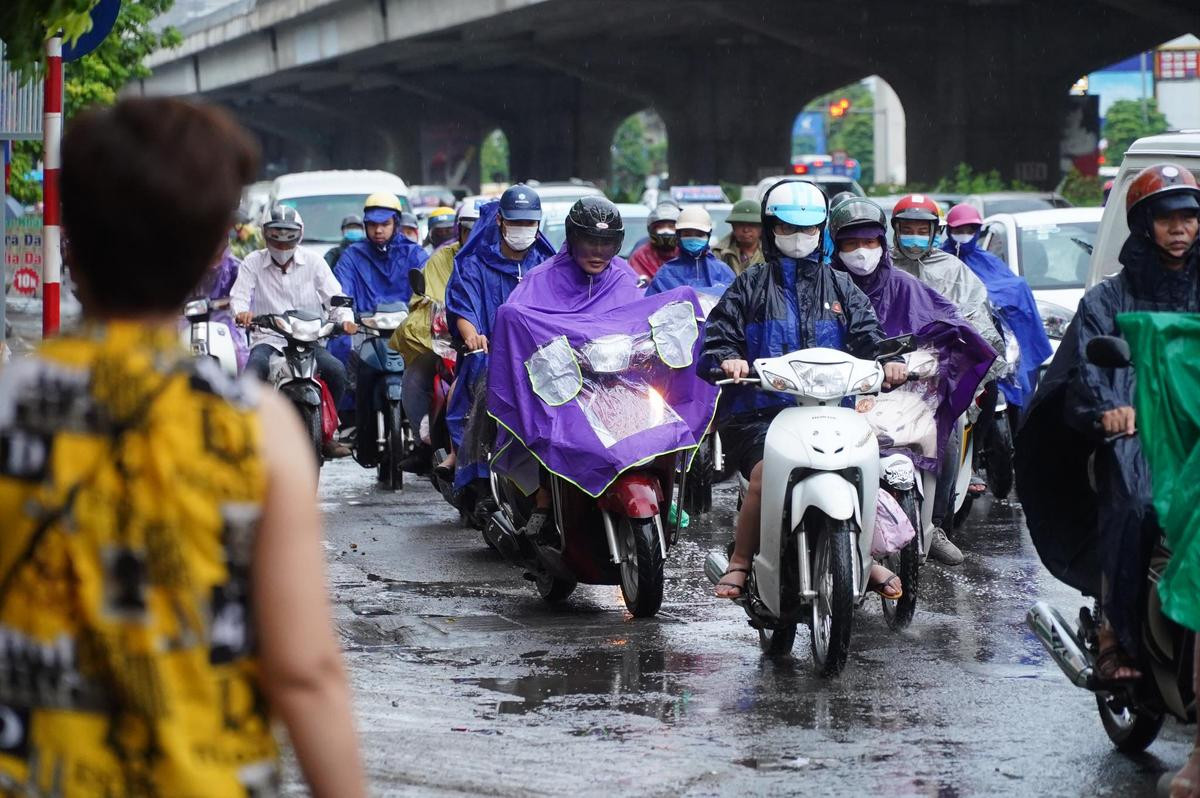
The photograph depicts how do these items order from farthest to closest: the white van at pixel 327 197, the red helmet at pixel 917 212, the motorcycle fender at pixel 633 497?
the white van at pixel 327 197 < the red helmet at pixel 917 212 < the motorcycle fender at pixel 633 497

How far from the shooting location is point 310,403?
39.8 ft

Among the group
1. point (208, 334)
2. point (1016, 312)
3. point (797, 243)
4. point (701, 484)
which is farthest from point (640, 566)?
point (208, 334)

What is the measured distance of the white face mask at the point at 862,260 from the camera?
8500 mm

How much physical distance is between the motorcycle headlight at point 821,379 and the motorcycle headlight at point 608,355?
3.94 ft

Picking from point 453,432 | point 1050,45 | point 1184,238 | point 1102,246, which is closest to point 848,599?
point 1184,238

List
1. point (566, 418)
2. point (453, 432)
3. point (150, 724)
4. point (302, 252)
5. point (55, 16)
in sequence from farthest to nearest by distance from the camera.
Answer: point (302, 252) → point (453, 432) → point (566, 418) → point (55, 16) → point (150, 724)

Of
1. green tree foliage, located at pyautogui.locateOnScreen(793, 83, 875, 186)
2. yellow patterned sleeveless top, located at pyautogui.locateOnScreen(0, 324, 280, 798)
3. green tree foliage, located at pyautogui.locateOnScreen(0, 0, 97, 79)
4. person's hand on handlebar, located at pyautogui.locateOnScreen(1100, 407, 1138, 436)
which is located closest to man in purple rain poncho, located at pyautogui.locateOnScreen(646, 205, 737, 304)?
green tree foliage, located at pyautogui.locateOnScreen(0, 0, 97, 79)

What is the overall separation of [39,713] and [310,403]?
32.0ft

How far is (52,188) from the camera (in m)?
9.09

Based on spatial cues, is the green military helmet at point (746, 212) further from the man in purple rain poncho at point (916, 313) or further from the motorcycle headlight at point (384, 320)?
the man in purple rain poncho at point (916, 313)

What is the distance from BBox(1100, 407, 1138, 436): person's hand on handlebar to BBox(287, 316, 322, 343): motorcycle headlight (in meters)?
7.29

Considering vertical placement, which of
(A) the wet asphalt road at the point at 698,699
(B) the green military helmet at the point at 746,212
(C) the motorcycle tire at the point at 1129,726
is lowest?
(A) the wet asphalt road at the point at 698,699

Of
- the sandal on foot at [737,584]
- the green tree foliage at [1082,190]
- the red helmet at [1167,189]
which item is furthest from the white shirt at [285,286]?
the green tree foliage at [1082,190]

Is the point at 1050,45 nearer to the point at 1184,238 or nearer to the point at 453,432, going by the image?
the point at 453,432
